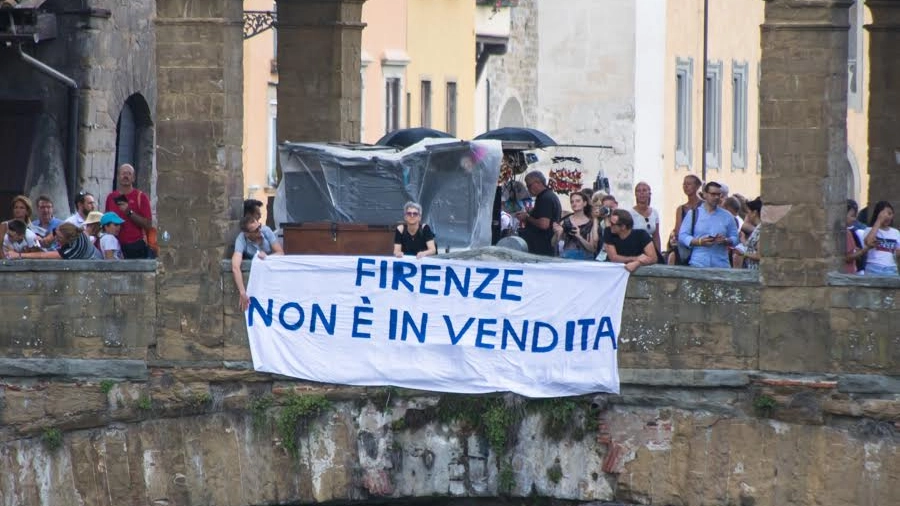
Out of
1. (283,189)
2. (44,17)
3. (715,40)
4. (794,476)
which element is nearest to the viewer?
(794,476)

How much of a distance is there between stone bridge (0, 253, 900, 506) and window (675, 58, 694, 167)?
2544 cm

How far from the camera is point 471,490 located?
60.2 ft

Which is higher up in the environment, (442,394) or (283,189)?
(283,189)

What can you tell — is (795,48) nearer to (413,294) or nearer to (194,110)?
(413,294)

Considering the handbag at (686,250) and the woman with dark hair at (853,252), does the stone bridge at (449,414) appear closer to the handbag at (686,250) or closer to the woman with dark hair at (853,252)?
the woman with dark hair at (853,252)

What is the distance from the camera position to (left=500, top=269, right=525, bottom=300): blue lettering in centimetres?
1820

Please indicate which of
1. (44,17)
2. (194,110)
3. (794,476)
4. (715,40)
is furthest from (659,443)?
(715,40)

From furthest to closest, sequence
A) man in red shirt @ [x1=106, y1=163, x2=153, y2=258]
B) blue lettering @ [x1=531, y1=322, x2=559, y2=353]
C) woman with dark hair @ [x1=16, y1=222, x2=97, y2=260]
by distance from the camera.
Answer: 1. man in red shirt @ [x1=106, y1=163, x2=153, y2=258]
2. woman with dark hair @ [x1=16, y1=222, x2=97, y2=260]
3. blue lettering @ [x1=531, y1=322, x2=559, y2=353]

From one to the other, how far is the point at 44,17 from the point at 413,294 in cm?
753

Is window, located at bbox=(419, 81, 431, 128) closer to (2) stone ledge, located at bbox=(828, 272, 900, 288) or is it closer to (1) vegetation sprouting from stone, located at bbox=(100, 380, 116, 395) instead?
(1) vegetation sprouting from stone, located at bbox=(100, 380, 116, 395)

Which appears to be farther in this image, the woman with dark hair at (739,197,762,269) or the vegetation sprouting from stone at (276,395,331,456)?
the woman with dark hair at (739,197,762,269)

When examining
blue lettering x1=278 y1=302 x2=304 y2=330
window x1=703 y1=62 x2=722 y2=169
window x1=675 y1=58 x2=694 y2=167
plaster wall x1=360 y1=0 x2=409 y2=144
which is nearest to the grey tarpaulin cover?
blue lettering x1=278 y1=302 x2=304 y2=330

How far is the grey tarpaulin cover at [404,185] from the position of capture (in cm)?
2031

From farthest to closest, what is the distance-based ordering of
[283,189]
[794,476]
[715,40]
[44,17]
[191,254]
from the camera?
[715,40] → [44,17] → [283,189] → [191,254] → [794,476]
